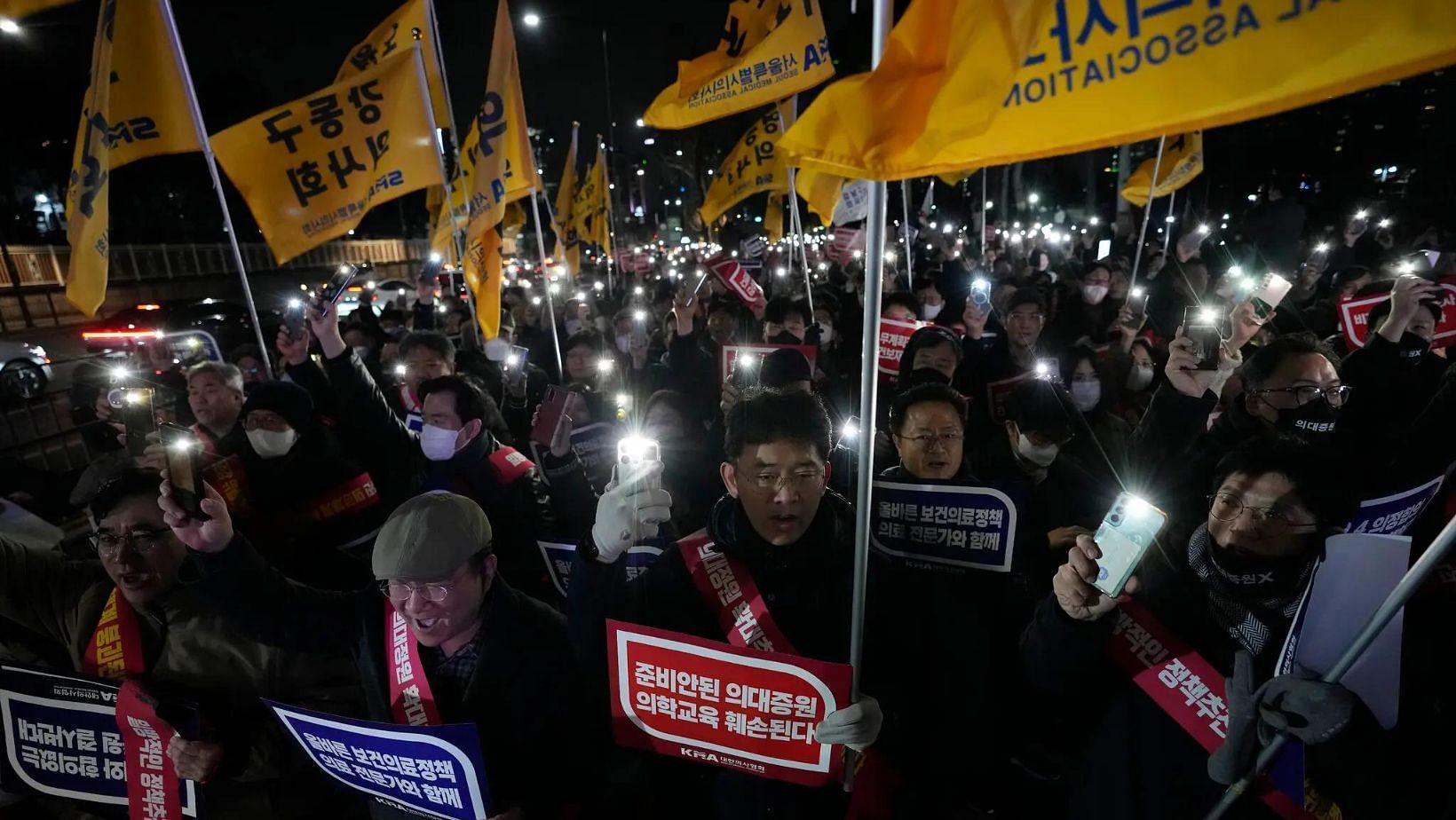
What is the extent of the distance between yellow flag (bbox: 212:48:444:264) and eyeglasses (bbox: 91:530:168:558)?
10.6ft

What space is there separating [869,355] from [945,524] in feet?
4.08

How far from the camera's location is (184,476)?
251 cm

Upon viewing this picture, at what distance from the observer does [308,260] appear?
35.4m

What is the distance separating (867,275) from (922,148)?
14.3 inches

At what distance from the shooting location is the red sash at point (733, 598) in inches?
88.4

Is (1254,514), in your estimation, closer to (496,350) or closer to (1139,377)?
(1139,377)

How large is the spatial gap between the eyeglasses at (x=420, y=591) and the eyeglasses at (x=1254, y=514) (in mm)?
2595

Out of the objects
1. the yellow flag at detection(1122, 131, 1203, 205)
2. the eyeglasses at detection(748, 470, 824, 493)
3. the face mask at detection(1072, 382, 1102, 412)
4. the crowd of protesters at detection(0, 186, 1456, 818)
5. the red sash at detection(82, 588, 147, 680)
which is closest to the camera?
the crowd of protesters at detection(0, 186, 1456, 818)

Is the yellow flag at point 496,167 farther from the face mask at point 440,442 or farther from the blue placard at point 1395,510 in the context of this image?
A: the blue placard at point 1395,510

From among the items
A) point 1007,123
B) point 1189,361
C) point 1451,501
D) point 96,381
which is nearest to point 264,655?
point 1007,123

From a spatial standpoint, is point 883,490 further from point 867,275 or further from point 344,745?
point 344,745

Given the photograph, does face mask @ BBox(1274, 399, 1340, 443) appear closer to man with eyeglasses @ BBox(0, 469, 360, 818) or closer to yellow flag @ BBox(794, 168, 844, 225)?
man with eyeglasses @ BBox(0, 469, 360, 818)

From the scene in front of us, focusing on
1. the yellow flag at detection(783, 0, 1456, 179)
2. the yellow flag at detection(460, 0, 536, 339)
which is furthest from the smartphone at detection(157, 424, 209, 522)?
the yellow flag at detection(460, 0, 536, 339)

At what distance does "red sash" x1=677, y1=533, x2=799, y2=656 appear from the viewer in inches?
88.4
